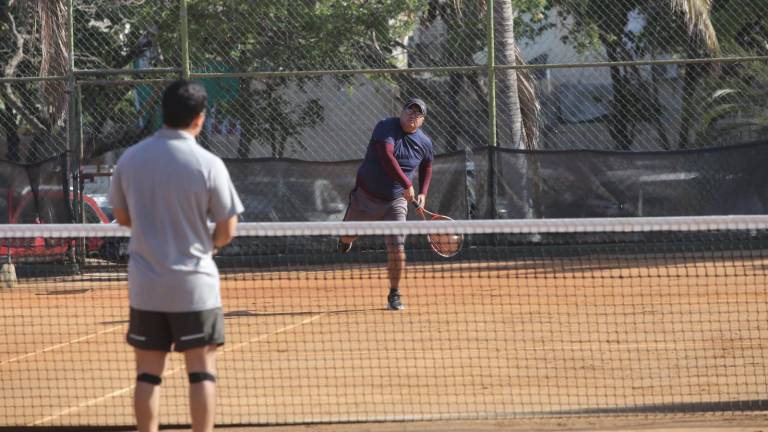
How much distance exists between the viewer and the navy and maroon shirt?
955cm

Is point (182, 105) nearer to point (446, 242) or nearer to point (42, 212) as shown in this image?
point (446, 242)

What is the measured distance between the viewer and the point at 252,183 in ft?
46.1

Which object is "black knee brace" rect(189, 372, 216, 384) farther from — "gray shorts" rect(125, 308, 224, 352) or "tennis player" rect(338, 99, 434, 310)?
"tennis player" rect(338, 99, 434, 310)

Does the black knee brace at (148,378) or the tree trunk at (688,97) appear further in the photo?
the tree trunk at (688,97)

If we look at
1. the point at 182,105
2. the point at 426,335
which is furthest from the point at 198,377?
the point at 426,335

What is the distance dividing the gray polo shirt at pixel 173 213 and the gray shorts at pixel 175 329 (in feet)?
0.11

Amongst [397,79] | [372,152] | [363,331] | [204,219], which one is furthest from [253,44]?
[204,219]

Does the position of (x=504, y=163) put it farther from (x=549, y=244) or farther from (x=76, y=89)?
(x=76, y=89)

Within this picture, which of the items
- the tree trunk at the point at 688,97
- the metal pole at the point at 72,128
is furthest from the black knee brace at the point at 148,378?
the tree trunk at the point at 688,97

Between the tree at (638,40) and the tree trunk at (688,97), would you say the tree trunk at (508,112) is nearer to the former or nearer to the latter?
the tree at (638,40)

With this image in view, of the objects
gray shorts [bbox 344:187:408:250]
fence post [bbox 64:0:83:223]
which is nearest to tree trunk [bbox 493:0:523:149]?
fence post [bbox 64:0:83:223]

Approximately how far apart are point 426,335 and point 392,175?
158 centimetres

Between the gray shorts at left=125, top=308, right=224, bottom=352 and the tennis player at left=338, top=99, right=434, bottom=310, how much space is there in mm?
4896

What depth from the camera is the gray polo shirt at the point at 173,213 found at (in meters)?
4.45
